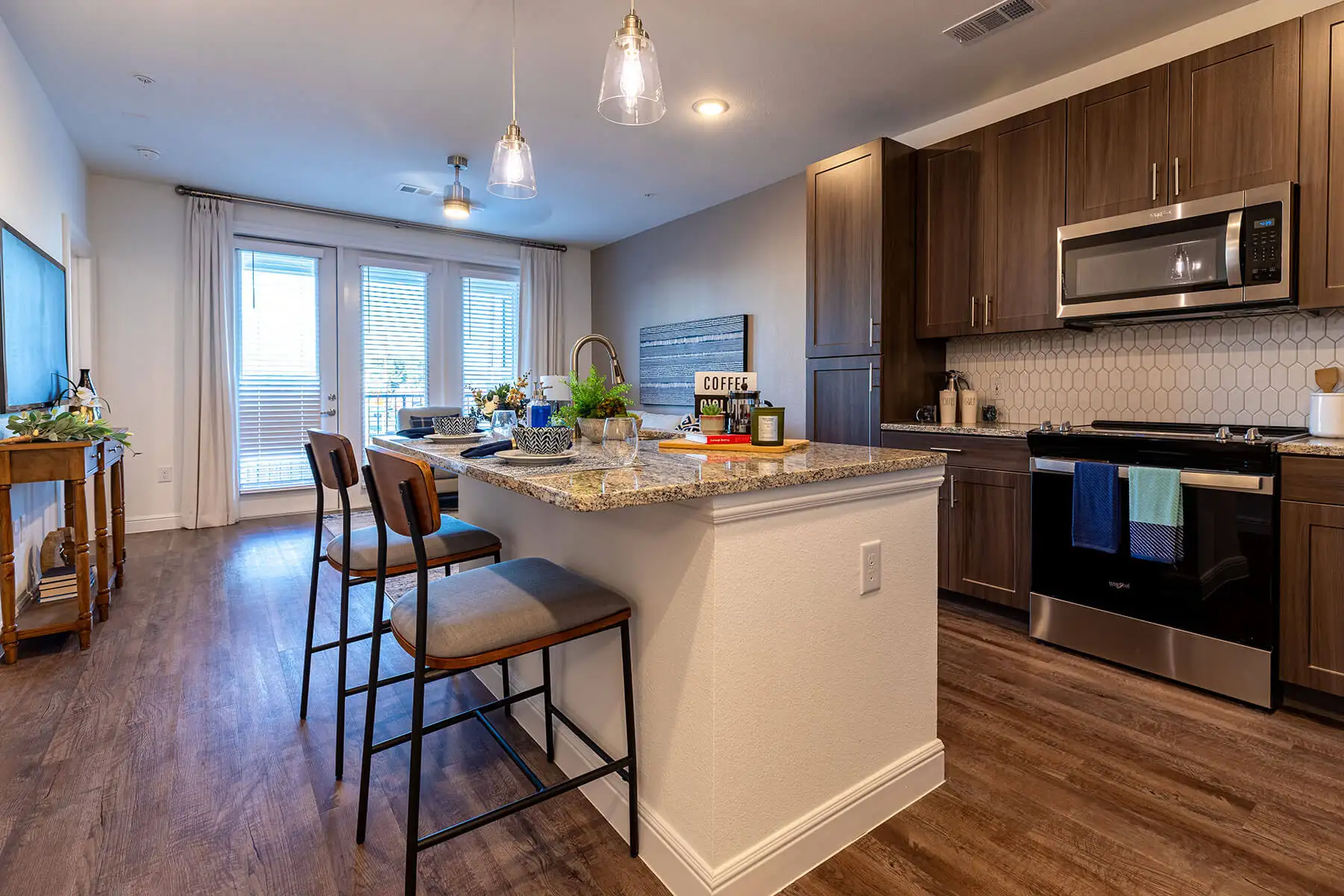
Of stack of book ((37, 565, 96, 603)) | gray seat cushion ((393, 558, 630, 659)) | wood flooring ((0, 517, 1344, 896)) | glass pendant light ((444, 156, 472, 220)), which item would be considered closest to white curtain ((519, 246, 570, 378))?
glass pendant light ((444, 156, 472, 220))

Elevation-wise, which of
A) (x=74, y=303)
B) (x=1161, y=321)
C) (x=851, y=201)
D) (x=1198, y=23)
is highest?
(x=1198, y=23)

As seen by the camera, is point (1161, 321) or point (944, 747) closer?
point (944, 747)

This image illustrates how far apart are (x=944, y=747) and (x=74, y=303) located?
19.3 ft

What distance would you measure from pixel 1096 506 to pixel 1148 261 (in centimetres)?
104

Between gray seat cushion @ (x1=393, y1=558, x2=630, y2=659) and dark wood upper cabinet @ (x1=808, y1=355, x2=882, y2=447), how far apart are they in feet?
7.74

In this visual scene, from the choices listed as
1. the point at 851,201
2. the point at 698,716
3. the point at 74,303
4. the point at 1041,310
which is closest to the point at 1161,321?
the point at 1041,310

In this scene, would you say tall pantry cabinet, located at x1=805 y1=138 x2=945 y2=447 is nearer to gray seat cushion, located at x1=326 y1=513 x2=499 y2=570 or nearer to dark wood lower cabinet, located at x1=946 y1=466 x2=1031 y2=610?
dark wood lower cabinet, located at x1=946 y1=466 x2=1031 y2=610

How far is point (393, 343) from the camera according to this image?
631cm

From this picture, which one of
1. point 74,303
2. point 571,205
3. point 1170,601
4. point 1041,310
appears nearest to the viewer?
point 1170,601

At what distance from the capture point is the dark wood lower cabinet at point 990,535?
302cm

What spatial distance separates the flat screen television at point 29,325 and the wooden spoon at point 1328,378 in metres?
5.27

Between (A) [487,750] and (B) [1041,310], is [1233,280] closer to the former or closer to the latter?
(B) [1041,310]

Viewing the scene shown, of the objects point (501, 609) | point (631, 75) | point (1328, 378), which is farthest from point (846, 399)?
point (501, 609)

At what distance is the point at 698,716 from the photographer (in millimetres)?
1364
